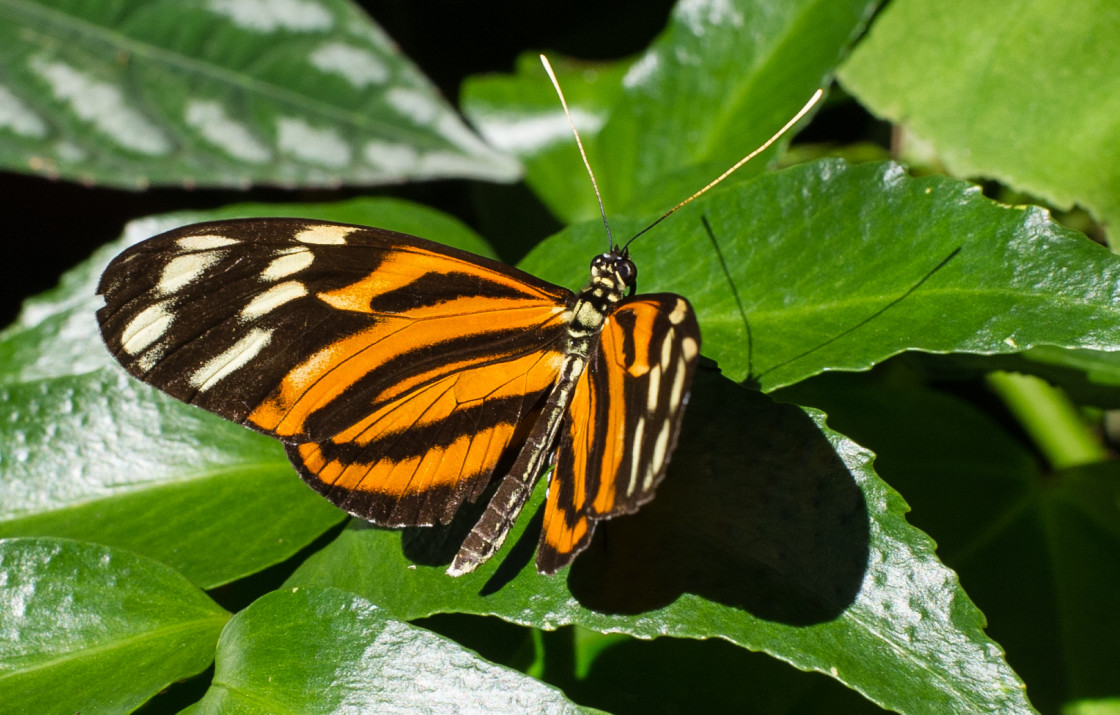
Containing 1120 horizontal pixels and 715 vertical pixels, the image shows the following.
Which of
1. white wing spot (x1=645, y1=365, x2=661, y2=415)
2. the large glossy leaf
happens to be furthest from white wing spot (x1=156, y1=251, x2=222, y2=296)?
the large glossy leaf

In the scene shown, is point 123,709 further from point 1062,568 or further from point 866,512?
point 1062,568

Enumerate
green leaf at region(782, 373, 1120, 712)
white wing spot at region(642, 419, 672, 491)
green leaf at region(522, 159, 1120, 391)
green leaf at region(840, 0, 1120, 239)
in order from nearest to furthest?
white wing spot at region(642, 419, 672, 491)
green leaf at region(522, 159, 1120, 391)
green leaf at region(782, 373, 1120, 712)
green leaf at region(840, 0, 1120, 239)

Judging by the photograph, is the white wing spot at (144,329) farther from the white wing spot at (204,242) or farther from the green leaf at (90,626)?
the green leaf at (90,626)

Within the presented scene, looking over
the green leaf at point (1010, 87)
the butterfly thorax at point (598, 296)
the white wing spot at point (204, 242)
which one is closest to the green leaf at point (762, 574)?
the butterfly thorax at point (598, 296)

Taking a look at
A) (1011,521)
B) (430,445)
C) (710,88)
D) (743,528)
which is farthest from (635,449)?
(710,88)

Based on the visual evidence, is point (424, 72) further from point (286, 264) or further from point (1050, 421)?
point (1050, 421)

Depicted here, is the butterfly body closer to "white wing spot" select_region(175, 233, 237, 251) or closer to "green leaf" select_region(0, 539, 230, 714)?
"white wing spot" select_region(175, 233, 237, 251)
